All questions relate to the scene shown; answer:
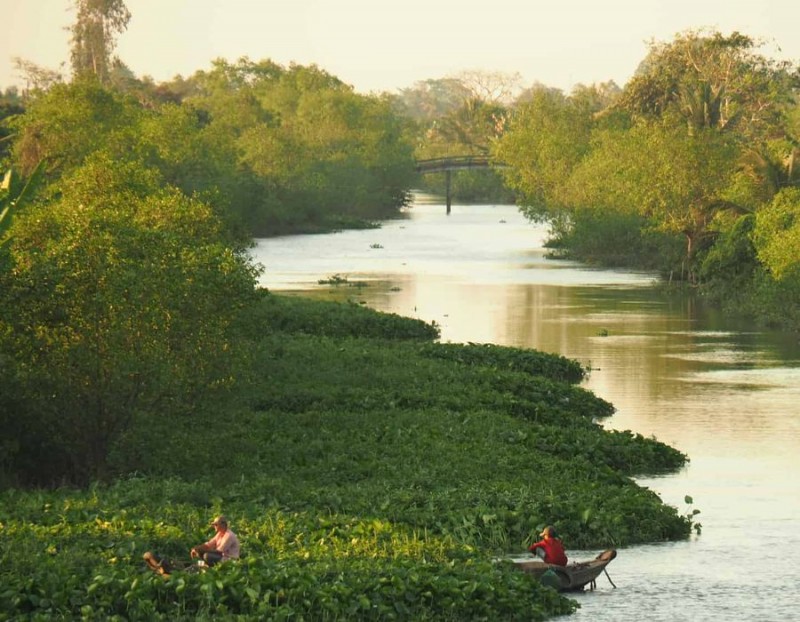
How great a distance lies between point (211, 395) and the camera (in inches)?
1406

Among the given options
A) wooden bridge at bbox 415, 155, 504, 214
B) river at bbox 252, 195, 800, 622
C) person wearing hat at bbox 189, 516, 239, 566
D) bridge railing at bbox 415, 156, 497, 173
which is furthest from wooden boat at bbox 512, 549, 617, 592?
bridge railing at bbox 415, 156, 497, 173

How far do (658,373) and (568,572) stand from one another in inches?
1070

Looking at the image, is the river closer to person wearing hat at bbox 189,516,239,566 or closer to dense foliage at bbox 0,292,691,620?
dense foliage at bbox 0,292,691,620

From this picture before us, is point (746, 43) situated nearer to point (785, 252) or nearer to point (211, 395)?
point (785, 252)

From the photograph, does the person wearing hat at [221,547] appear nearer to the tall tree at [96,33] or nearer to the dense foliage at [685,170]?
the dense foliage at [685,170]

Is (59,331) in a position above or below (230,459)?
above

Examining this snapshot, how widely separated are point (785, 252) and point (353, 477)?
34.9 meters

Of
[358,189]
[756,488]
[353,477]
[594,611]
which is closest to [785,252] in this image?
[756,488]

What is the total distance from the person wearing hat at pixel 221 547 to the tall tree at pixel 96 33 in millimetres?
136054

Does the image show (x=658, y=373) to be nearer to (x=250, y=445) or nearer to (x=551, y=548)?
(x=250, y=445)

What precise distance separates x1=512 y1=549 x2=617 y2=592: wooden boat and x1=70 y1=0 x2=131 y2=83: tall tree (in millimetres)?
135752

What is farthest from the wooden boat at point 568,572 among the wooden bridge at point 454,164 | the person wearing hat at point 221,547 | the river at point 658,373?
the wooden bridge at point 454,164

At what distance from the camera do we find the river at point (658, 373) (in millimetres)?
25016

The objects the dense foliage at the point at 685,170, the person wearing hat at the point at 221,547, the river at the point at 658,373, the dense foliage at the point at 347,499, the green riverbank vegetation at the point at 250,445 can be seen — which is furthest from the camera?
the dense foliage at the point at 685,170
